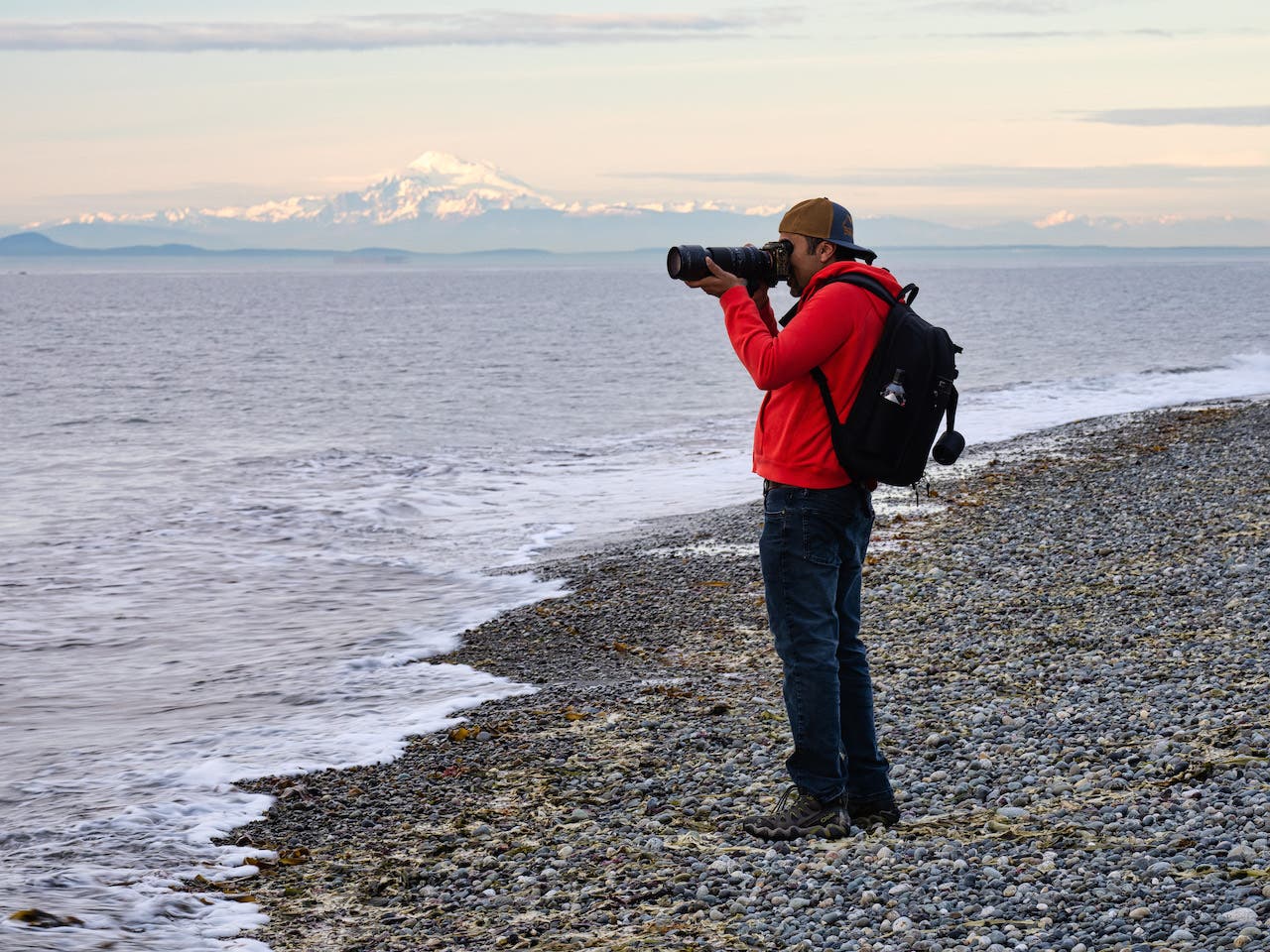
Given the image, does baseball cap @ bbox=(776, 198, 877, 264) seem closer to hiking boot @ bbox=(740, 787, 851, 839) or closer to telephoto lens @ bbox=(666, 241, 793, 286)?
telephoto lens @ bbox=(666, 241, 793, 286)

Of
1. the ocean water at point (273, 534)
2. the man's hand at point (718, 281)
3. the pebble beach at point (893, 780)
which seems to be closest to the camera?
the pebble beach at point (893, 780)

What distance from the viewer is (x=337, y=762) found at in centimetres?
817

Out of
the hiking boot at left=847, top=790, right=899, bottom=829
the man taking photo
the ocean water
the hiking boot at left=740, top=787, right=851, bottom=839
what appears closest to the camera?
the man taking photo

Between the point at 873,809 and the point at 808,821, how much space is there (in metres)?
0.34

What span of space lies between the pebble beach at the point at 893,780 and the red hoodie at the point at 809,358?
1.71 meters

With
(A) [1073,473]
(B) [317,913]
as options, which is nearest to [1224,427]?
(A) [1073,473]

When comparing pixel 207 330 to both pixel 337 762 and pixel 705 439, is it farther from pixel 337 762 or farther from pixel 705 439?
pixel 337 762

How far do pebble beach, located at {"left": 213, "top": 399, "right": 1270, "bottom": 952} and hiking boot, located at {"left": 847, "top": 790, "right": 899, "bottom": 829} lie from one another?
0.09m

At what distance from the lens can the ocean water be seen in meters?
7.54

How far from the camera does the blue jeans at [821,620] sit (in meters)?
5.13

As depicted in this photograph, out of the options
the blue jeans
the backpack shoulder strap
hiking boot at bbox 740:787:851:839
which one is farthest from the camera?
hiking boot at bbox 740:787:851:839

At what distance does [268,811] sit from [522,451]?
68.1 ft

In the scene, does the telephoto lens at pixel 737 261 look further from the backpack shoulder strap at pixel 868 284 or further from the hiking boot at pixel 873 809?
the hiking boot at pixel 873 809

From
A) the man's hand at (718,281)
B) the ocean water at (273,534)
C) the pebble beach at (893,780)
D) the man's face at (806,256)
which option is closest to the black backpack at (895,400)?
the man's face at (806,256)
